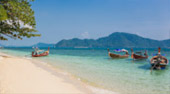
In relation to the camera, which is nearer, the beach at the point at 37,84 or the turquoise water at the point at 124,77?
the beach at the point at 37,84

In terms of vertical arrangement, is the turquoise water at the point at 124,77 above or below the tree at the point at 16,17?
below

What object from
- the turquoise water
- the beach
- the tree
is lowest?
the turquoise water

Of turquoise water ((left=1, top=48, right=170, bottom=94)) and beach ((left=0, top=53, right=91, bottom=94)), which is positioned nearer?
beach ((left=0, top=53, right=91, bottom=94))

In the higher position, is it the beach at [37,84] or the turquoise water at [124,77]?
the beach at [37,84]

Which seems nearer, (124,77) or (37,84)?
(37,84)

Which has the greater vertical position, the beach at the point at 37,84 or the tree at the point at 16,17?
the tree at the point at 16,17

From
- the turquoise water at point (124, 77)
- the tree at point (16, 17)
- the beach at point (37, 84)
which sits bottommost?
the turquoise water at point (124, 77)

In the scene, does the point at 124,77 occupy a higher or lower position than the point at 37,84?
lower

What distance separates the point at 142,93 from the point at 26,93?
6.00 metres

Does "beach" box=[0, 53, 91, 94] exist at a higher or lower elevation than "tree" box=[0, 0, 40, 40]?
lower

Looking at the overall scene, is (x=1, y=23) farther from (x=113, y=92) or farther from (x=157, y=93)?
(x=157, y=93)

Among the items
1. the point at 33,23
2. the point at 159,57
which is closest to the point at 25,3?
the point at 33,23

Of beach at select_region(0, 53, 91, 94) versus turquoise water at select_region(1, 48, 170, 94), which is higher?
beach at select_region(0, 53, 91, 94)

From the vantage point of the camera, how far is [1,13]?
7.11 metres
